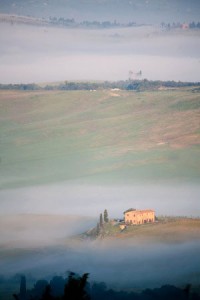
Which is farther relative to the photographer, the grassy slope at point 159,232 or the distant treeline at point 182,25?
the distant treeline at point 182,25

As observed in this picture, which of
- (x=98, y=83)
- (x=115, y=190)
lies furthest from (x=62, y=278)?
(x=98, y=83)

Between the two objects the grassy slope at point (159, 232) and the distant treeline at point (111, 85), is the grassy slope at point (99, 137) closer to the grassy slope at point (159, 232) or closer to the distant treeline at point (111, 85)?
the distant treeline at point (111, 85)

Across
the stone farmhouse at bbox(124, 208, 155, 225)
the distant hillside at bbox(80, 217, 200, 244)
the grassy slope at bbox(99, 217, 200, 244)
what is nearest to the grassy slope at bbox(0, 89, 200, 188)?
the stone farmhouse at bbox(124, 208, 155, 225)

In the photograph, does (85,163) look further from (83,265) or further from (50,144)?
(83,265)

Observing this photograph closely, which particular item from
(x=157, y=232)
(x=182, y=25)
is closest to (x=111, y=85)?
(x=182, y=25)

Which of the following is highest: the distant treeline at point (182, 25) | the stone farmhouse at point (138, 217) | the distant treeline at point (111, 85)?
the distant treeline at point (182, 25)

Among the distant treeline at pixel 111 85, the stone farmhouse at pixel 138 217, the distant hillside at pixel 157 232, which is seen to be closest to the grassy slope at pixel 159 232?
the distant hillside at pixel 157 232
